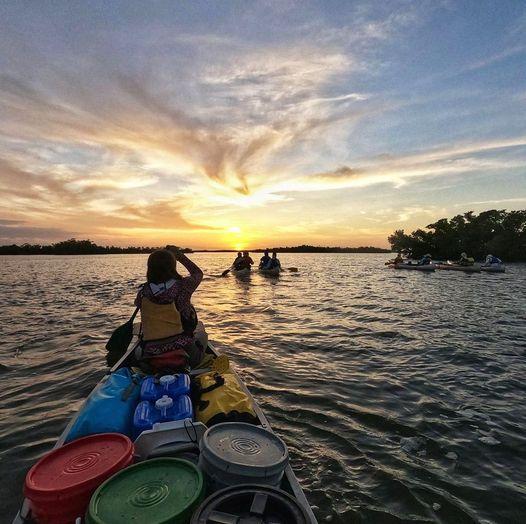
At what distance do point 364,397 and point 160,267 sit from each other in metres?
5.18

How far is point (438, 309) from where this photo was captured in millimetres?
18344

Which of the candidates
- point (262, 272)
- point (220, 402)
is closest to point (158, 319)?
point (220, 402)

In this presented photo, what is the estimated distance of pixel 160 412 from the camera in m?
4.26

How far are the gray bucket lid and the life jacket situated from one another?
499 millimetres

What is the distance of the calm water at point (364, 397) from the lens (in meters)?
4.66

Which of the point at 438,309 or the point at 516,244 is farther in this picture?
the point at 516,244

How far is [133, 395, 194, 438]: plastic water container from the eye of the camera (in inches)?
Result: 159

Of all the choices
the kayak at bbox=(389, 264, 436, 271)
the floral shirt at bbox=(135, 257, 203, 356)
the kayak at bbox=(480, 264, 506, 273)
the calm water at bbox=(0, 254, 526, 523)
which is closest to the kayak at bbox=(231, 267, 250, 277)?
the calm water at bbox=(0, 254, 526, 523)

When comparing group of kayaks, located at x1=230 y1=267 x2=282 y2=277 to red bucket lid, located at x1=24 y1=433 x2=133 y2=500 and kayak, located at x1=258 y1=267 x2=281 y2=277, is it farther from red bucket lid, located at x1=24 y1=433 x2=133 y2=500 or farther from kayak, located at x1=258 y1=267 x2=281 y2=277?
red bucket lid, located at x1=24 y1=433 x2=133 y2=500

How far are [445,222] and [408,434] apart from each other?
329 feet

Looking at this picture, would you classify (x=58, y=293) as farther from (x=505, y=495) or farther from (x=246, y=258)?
(x=505, y=495)

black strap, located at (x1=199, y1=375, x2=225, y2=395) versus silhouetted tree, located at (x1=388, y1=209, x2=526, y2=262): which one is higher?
silhouetted tree, located at (x1=388, y1=209, x2=526, y2=262)

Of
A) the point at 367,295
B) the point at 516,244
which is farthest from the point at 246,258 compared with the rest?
the point at 516,244

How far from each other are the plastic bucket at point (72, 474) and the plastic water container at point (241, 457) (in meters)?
0.79
